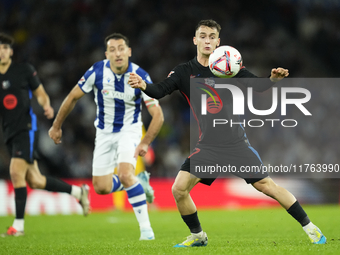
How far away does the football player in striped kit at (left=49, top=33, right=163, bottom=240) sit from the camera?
6164 mm

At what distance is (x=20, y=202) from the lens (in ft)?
22.3

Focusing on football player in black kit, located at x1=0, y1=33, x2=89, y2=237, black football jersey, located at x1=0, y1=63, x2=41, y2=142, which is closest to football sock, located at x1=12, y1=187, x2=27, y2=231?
football player in black kit, located at x1=0, y1=33, x2=89, y2=237

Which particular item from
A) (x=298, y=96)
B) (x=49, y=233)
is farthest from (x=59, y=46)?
(x=49, y=233)

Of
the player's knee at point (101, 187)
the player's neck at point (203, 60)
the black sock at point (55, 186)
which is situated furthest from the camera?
the black sock at point (55, 186)

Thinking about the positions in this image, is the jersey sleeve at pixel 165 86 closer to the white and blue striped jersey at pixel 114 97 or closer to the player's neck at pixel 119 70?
the white and blue striped jersey at pixel 114 97

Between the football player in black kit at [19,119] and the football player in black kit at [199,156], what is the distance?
2.95m

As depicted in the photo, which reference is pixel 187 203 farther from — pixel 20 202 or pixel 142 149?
pixel 20 202

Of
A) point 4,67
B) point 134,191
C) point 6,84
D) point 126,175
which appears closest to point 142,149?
point 126,175

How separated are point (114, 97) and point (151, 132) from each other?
0.82 meters

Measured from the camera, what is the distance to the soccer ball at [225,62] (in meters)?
4.52

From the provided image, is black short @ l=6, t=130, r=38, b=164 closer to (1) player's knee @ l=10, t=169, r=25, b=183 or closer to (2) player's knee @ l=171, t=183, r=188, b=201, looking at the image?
(1) player's knee @ l=10, t=169, r=25, b=183

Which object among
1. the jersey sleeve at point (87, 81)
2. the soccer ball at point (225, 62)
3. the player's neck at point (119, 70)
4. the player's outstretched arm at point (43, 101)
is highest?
the soccer ball at point (225, 62)

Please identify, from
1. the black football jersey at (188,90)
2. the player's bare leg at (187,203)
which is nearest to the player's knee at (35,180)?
the player's bare leg at (187,203)

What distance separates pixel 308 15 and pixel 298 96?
132 inches
